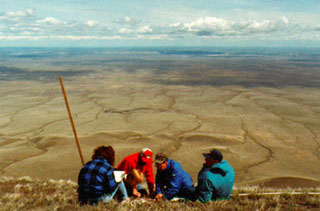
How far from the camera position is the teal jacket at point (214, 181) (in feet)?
11.5

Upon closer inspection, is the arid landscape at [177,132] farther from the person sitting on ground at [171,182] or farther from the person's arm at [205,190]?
the person's arm at [205,190]

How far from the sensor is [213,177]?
11.5 ft

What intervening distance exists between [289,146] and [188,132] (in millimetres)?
4878

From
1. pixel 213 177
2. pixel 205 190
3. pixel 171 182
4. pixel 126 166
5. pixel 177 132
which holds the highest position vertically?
pixel 213 177

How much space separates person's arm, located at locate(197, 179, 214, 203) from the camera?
356 centimetres

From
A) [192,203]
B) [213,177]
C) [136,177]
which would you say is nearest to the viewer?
[136,177]

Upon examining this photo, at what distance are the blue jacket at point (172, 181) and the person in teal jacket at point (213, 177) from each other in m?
0.42

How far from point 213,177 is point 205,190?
281 mm

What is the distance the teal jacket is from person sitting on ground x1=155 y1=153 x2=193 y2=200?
443 mm

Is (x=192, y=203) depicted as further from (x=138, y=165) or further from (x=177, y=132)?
(x=177, y=132)

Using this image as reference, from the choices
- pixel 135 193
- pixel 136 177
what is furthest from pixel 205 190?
pixel 135 193

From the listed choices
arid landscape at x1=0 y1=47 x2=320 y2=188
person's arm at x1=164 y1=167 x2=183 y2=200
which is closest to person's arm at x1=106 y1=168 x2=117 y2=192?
person's arm at x1=164 y1=167 x2=183 y2=200

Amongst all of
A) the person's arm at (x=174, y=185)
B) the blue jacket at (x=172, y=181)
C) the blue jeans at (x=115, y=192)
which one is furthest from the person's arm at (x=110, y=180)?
the person's arm at (x=174, y=185)

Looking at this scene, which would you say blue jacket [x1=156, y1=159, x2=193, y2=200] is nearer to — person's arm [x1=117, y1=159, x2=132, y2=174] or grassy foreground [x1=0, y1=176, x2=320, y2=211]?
grassy foreground [x1=0, y1=176, x2=320, y2=211]
